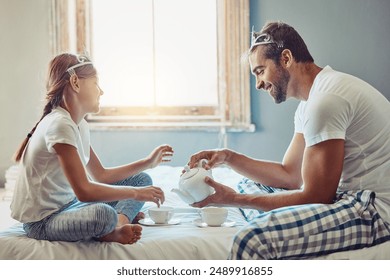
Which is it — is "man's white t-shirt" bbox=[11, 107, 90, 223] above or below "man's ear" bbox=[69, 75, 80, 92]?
below

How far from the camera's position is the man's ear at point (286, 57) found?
4.75 ft

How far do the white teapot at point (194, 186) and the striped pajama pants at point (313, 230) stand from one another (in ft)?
0.71

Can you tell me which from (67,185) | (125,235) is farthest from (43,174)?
(125,235)

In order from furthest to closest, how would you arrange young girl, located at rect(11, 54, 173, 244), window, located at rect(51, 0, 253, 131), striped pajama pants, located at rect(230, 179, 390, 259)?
window, located at rect(51, 0, 253, 131) → young girl, located at rect(11, 54, 173, 244) → striped pajama pants, located at rect(230, 179, 390, 259)

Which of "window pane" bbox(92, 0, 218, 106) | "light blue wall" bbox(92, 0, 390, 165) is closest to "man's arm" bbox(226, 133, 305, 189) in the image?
"light blue wall" bbox(92, 0, 390, 165)

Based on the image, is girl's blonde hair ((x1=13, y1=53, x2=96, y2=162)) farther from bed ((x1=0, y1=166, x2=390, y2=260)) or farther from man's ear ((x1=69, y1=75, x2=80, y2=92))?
bed ((x1=0, y1=166, x2=390, y2=260))

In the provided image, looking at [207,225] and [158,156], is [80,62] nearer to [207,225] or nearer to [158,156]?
[158,156]

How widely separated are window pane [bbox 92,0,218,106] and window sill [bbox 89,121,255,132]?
0.12 metres

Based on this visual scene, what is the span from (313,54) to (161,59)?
29.6 inches

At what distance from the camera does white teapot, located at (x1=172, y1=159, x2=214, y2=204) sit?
136 cm

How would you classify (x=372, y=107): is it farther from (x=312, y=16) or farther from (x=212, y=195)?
(x=312, y=16)

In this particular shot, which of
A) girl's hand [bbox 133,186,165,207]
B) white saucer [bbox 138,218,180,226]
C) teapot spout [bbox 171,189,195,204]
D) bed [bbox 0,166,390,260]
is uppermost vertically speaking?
Answer: girl's hand [bbox 133,186,165,207]

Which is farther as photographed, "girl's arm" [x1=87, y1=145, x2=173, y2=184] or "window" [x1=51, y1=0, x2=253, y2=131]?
"window" [x1=51, y1=0, x2=253, y2=131]

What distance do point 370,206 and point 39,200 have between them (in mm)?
752
